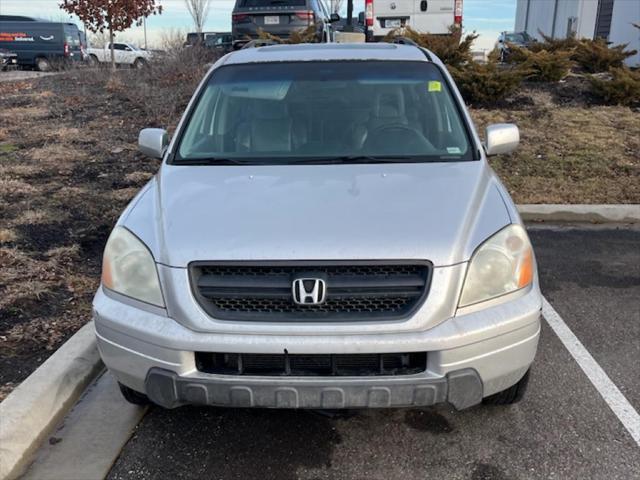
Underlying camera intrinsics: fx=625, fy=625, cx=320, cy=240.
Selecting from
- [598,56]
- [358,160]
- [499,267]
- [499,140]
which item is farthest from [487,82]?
[499,267]

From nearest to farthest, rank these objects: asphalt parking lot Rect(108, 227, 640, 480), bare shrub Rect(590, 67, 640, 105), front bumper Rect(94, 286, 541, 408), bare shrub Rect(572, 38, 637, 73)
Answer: front bumper Rect(94, 286, 541, 408)
asphalt parking lot Rect(108, 227, 640, 480)
bare shrub Rect(590, 67, 640, 105)
bare shrub Rect(572, 38, 637, 73)

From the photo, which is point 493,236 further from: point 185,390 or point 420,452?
point 185,390

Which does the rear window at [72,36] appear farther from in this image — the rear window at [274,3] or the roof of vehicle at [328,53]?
the roof of vehicle at [328,53]

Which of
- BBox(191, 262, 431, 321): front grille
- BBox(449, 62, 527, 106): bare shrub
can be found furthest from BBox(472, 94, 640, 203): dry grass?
BBox(191, 262, 431, 321): front grille

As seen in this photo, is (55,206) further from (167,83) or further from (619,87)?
(619,87)

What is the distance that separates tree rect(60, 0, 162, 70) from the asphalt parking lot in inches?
618

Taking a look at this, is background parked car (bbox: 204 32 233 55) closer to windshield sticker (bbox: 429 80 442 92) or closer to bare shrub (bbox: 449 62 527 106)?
bare shrub (bbox: 449 62 527 106)

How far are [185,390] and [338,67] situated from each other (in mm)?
2395

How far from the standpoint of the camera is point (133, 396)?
3068 mm

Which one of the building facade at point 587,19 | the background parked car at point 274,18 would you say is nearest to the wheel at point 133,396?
the background parked car at point 274,18

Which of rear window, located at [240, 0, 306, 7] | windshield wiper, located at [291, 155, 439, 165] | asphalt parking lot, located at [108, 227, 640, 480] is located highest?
rear window, located at [240, 0, 306, 7]

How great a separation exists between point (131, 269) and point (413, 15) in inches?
516

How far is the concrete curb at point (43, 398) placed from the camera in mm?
2842

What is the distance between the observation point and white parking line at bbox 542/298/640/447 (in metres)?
3.14
